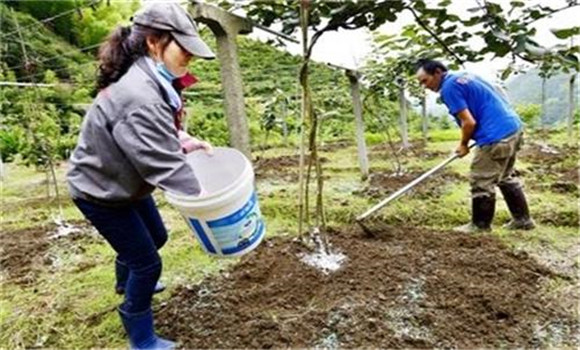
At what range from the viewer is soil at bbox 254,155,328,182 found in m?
5.63

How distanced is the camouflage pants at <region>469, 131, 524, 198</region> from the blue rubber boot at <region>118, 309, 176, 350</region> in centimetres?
215

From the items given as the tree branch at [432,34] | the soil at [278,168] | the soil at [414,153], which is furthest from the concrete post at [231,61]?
the soil at [414,153]

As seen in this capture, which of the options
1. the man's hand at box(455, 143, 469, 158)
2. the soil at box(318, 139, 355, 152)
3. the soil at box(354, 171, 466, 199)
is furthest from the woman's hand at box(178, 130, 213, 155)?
the soil at box(318, 139, 355, 152)

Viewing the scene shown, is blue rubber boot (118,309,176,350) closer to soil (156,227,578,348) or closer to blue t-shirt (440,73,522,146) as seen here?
soil (156,227,578,348)

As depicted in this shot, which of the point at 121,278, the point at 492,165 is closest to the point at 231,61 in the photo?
the point at 121,278

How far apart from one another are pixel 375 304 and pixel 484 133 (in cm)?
154

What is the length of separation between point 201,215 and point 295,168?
4671 millimetres

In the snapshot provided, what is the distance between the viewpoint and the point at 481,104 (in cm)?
306

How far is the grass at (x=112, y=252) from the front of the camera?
209 cm

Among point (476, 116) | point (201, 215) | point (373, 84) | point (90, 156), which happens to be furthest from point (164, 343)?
point (373, 84)

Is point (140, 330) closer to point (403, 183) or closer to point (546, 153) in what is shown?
point (403, 183)

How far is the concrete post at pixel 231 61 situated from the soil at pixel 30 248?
126 centimetres

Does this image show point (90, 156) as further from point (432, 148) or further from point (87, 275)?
point (432, 148)

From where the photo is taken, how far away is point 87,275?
104 inches
